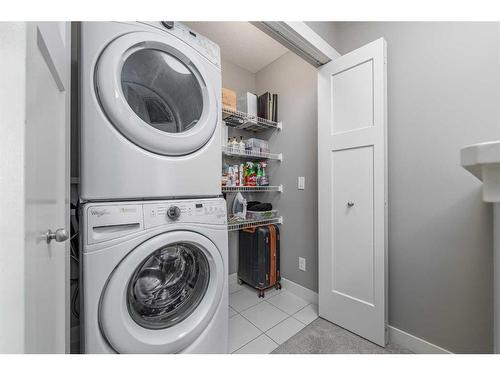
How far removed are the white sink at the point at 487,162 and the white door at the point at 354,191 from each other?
1.88 ft

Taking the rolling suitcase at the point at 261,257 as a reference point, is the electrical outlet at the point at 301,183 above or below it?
above

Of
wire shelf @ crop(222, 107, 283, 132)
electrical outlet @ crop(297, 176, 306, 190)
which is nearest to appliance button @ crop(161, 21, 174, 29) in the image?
wire shelf @ crop(222, 107, 283, 132)

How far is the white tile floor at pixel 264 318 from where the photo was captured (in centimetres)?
120

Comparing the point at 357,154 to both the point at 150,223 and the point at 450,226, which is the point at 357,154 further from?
the point at 150,223

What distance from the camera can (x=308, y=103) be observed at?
5.64 feet

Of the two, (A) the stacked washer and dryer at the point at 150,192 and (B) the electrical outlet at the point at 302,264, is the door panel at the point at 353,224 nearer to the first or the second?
(B) the electrical outlet at the point at 302,264

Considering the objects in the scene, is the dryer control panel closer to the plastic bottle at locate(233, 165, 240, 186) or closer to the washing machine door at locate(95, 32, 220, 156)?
the washing machine door at locate(95, 32, 220, 156)

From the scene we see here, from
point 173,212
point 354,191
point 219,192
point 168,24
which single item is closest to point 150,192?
point 173,212

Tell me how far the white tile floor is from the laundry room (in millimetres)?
14

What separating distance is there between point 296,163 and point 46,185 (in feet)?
5.33

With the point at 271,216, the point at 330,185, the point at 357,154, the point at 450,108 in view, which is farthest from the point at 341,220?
the point at 450,108

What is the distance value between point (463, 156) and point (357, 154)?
28.3 inches

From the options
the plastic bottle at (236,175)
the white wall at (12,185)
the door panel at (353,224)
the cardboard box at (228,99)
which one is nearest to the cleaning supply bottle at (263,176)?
the plastic bottle at (236,175)

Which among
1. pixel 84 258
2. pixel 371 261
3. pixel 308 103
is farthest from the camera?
pixel 308 103
